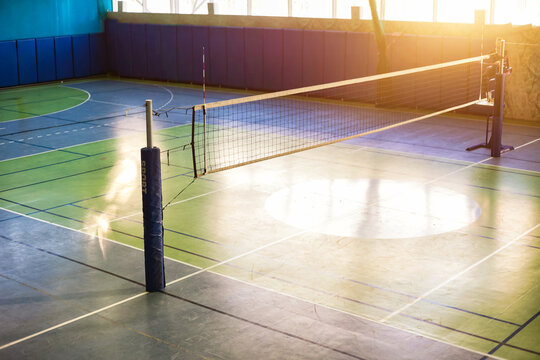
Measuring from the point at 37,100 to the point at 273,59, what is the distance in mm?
8245

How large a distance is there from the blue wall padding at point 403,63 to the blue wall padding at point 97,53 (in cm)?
1304

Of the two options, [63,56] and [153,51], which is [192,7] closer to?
[153,51]

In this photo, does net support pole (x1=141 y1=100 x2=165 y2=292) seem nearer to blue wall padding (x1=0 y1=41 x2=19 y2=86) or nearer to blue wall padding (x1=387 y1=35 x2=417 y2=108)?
blue wall padding (x1=387 y1=35 x2=417 y2=108)

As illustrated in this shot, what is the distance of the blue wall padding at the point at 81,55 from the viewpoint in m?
Answer: 28.4

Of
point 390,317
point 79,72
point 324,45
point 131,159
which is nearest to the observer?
point 390,317

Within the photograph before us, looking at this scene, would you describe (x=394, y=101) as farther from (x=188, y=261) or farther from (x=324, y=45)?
(x=188, y=261)

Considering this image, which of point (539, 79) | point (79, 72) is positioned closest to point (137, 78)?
point (79, 72)

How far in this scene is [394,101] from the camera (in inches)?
864

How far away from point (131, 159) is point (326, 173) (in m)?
4.44

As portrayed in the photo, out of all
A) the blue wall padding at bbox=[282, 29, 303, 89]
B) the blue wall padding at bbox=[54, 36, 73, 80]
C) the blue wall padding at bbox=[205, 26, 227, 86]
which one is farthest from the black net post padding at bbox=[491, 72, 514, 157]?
the blue wall padding at bbox=[54, 36, 73, 80]

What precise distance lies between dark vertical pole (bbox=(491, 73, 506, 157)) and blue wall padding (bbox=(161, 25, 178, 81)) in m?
15.1

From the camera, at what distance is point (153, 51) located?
28.1 metres

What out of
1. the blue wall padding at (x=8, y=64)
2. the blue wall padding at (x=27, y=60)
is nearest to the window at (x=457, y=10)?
the blue wall padding at (x=27, y=60)

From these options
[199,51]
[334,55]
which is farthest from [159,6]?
[334,55]
